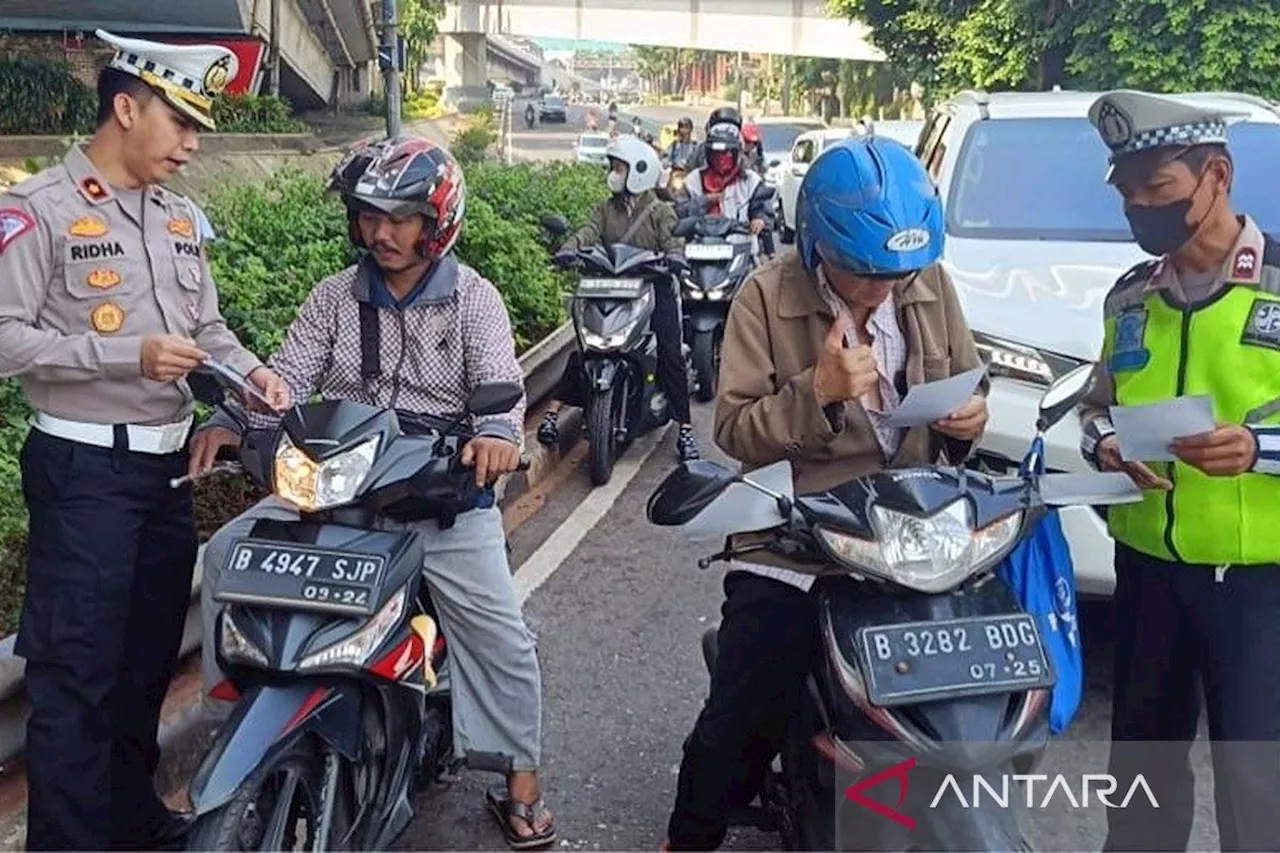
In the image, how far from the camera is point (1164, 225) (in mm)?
2900

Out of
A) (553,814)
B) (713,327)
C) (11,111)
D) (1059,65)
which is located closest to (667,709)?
(553,814)

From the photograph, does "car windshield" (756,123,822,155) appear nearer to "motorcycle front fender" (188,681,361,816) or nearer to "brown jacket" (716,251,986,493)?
"brown jacket" (716,251,986,493)

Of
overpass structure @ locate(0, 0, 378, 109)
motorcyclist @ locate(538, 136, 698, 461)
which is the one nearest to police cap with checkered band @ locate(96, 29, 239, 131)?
motorcyclist @ locate(538, 136, 698, 461)

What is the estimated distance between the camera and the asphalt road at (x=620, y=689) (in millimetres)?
3867

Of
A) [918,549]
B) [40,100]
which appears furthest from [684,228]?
[40,100]

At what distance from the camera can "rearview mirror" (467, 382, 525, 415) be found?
10.2 ft

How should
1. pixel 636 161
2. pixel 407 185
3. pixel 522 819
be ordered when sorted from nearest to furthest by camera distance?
pixel 407 185 < pixel 522 819 < pixel 636 161

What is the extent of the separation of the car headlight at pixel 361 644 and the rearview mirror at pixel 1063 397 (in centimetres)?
140

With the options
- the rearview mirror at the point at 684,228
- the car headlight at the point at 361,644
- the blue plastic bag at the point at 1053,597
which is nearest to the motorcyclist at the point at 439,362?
the car headlight at the point at 361,644

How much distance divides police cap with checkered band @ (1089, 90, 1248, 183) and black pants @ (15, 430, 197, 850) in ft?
7.45

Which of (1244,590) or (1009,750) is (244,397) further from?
(1244,590)

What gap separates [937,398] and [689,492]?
1.61 ft

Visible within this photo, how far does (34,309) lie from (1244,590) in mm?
2657

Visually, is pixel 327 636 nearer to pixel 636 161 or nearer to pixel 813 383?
pixel 813 383
